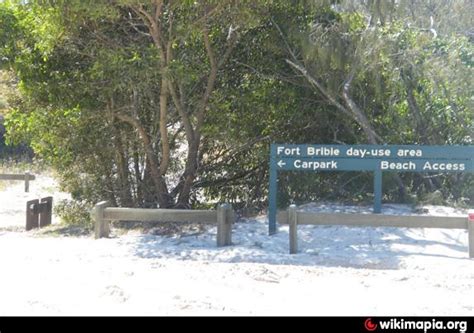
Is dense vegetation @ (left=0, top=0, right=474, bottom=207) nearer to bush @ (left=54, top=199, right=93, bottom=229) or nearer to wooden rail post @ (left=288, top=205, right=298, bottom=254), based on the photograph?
bush @ (left=54, top=199, right=93, bottom=229)

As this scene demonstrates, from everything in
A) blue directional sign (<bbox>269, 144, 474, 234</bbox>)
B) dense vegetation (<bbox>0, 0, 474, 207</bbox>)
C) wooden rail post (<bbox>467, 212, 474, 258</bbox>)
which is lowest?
wooden rail post (<bbox>467, 212, 474, 258</bbox>)

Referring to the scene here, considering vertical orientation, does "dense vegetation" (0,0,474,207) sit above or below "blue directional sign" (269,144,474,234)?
above

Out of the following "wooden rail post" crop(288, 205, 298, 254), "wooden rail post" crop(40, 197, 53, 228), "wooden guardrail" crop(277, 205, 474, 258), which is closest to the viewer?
"wooden guardrail" crop(277, 205, 474, 258)

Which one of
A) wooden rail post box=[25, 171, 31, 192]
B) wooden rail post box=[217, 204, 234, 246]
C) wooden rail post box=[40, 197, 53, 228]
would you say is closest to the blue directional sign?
wooden rail post box=[217, 204, 234, 246]

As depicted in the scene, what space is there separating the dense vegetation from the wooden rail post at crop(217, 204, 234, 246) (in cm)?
275

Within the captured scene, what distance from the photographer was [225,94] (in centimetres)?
1416

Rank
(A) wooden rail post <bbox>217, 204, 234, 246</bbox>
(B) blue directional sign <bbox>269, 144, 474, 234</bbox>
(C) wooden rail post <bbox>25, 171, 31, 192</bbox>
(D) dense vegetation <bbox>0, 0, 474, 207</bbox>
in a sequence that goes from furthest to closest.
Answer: (C) wooden rail post <bbox>25, 171, 31, 192</bbox> → (D) dense vegetation <bbox>0, 0, 474, 207</bbox> → (B) blue directional sign <bbox>269, 144, 474, 234</bbox> → (A) wooden rail post <bbox>217, 204, 234, 246</bbox>

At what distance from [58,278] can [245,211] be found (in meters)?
6.90

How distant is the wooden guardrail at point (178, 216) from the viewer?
10.9 meters

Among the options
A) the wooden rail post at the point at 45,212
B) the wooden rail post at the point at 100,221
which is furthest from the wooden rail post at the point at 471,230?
the wooden rail post at the point at 45,212

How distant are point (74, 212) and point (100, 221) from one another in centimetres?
460

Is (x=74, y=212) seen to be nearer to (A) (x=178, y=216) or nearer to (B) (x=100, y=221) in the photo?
(B) (x=100, y=221)

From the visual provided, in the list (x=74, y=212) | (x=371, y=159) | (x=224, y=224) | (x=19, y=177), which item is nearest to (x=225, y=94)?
(x=371, y=159)

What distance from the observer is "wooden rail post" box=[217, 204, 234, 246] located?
427 inches
